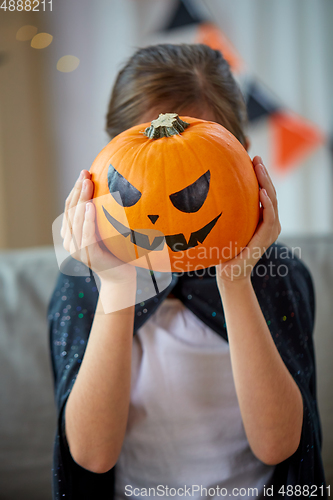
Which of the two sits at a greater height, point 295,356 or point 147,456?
point 295,356

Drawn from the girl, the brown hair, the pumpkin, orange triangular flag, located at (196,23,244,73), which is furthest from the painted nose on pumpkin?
orange triangular flag, located at (196,23,244,73)

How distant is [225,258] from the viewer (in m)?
0.51

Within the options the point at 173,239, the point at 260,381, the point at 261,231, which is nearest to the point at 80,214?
the point at 173,239

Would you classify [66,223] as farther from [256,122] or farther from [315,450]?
[256,122]

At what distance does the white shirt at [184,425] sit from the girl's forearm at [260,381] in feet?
0.29

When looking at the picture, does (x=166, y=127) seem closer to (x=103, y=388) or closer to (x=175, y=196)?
(x=175, y=196)

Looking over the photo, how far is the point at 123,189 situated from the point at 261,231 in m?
0.20

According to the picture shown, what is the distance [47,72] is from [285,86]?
4.10ft

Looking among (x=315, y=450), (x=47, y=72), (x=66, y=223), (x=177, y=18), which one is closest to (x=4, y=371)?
(x=66, y=223)

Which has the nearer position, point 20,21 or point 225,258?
point 225,258

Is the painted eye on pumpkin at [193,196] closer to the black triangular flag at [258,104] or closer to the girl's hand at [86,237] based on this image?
the girl's hand at [86,237]

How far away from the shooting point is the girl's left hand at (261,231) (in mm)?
517

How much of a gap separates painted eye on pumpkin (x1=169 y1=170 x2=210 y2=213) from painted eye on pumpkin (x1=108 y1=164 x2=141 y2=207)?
46mm

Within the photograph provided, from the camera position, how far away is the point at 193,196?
18.4 inches
